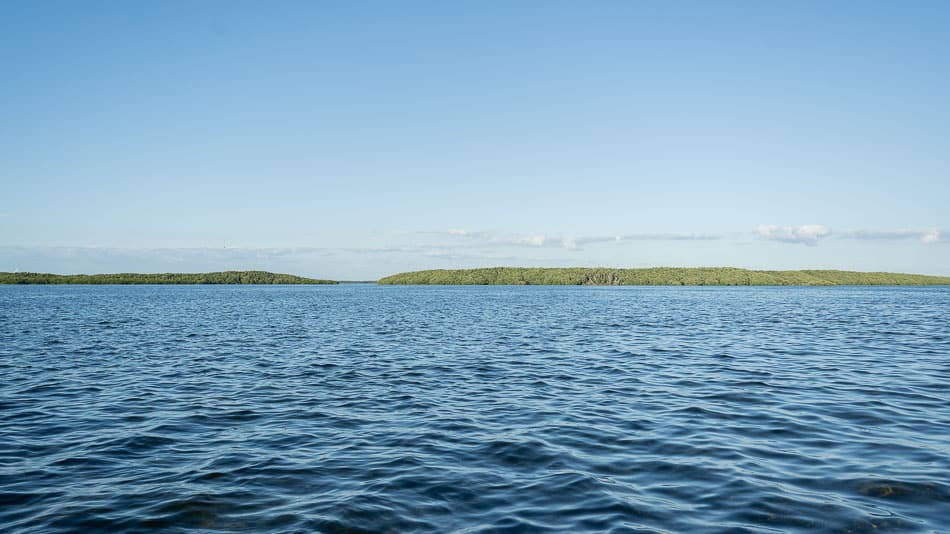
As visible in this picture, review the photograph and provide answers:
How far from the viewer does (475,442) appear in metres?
12.7

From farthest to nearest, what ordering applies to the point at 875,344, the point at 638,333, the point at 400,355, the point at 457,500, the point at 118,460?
the point at 638,333 → the point at 875,344 → the point at 400,355 → the point at 118,460 → the point at 457,500

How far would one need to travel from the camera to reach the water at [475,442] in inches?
343

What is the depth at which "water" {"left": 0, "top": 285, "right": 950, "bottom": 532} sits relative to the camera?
28.6 ft

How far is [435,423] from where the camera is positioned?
47.7 feet

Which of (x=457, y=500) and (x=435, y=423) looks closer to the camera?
(x=457, y=500)

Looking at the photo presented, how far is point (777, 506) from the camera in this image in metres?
8.78

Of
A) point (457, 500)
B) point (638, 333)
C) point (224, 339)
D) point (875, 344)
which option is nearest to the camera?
point (457, 500)

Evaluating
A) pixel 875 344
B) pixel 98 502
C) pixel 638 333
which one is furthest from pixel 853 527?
pixel 638 333

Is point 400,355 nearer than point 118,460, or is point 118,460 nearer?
point 118,460

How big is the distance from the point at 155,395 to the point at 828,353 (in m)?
28.6

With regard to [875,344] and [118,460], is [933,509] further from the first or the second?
[875,344]

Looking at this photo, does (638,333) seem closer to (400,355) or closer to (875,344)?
(875,344)

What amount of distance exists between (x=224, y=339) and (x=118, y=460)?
2560 centimetres

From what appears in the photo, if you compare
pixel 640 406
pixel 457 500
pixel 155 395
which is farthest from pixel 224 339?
pixel 457 500
